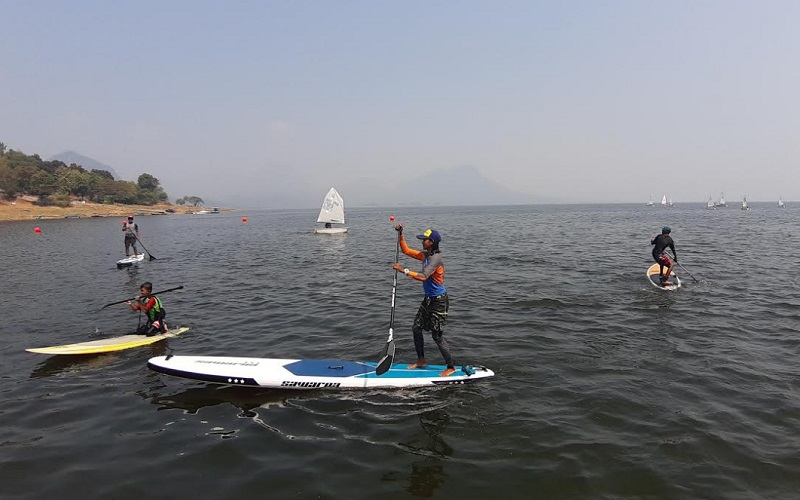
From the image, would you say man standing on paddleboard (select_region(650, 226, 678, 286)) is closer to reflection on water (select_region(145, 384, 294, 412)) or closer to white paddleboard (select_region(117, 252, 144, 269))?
reflection on water (select_region(145, 384, 294, 412))

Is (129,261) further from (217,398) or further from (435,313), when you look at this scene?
(435,313)

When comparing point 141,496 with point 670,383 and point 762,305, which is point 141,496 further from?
point 762,305

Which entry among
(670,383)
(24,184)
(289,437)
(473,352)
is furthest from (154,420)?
(24,184)

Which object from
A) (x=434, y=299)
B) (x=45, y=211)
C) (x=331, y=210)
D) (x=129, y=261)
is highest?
(x=331, y=210)

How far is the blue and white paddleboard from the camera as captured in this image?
9.21m

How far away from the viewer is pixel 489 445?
23.7 feet

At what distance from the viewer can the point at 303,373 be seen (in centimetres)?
940

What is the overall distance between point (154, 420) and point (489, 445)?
6.57m

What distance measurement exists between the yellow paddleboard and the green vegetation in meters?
122

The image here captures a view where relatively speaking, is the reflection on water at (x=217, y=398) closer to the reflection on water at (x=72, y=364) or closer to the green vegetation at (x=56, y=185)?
the reflection on water at (x=72, y=364)

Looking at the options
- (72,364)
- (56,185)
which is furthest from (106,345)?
(56,185)

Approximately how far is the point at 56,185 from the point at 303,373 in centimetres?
13570

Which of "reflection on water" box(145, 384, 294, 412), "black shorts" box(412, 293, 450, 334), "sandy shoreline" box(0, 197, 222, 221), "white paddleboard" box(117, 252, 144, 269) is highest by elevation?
"sandy shoreline" box(0, 197, 222, 221)

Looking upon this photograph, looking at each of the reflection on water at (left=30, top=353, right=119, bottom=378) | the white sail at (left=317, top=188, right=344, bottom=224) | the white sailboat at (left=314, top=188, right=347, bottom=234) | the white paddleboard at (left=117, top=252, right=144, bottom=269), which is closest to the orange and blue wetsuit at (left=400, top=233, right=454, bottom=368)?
the reflection on water at (left=30, top=353, right=119, bottom=378)
